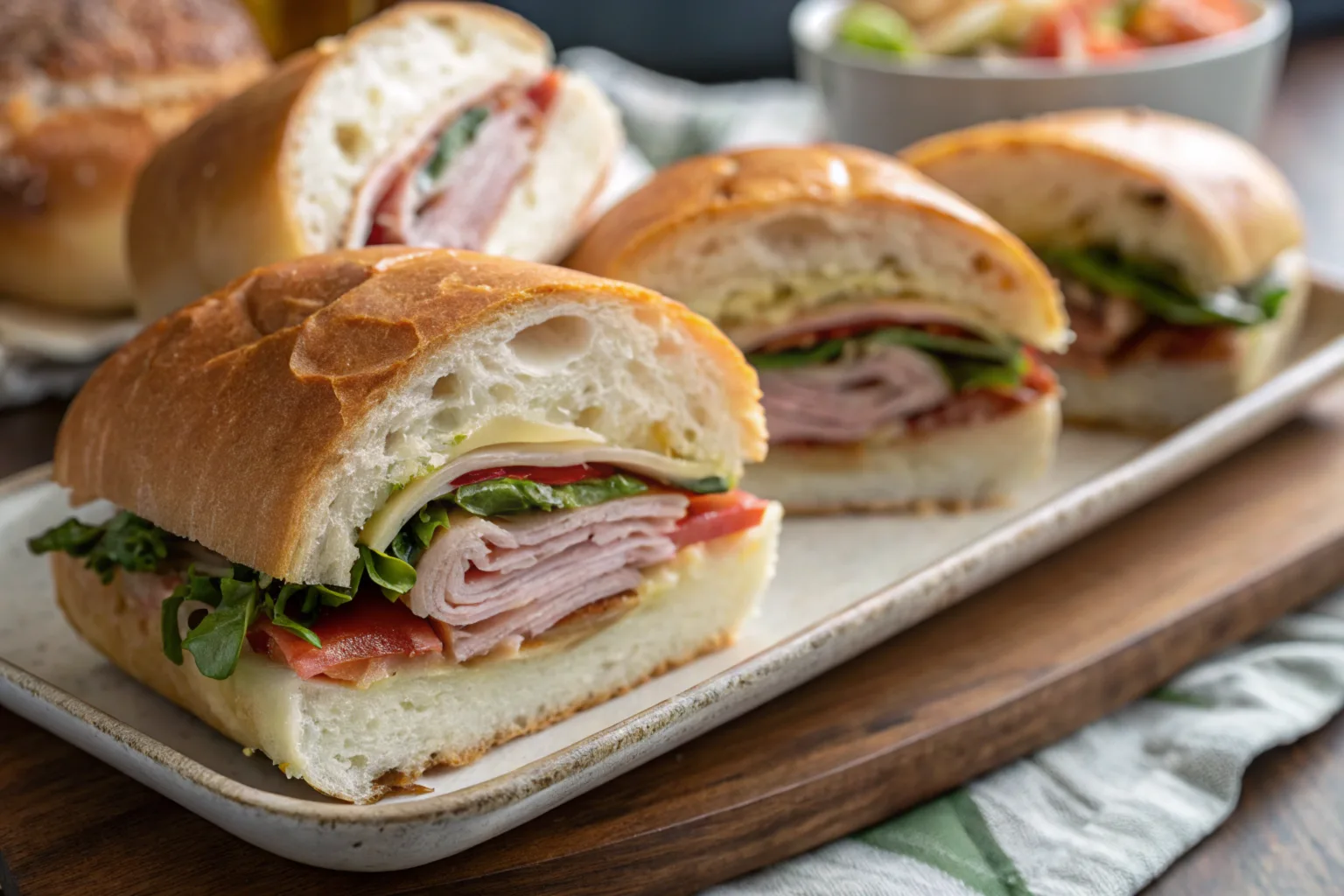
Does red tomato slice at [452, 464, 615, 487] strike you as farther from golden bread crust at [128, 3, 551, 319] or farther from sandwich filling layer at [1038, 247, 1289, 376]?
sandwich filling layer at [1038, 247, 1289, 376]

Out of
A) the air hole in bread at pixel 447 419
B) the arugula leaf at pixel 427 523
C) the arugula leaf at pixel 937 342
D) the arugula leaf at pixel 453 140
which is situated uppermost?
the air hole in bread at pixel 447 419

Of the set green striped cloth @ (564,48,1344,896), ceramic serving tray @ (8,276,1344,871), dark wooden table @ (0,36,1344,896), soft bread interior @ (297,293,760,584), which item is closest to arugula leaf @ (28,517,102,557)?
ceramic serving tray @ (8,276,1344,871)

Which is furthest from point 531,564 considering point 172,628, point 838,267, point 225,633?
point 838,267

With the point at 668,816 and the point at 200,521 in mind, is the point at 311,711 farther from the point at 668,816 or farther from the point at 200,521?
the point at 668,816

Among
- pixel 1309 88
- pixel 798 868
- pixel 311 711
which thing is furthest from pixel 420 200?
pixel 1309 88

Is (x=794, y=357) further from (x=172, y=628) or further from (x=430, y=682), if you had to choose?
(x=172, y=628)

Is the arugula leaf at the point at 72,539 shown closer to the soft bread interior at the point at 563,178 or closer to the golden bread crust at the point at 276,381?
the golden bread crust at the point at 276,381

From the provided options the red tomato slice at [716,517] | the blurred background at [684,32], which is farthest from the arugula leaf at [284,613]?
the blurred background at [684,32]
